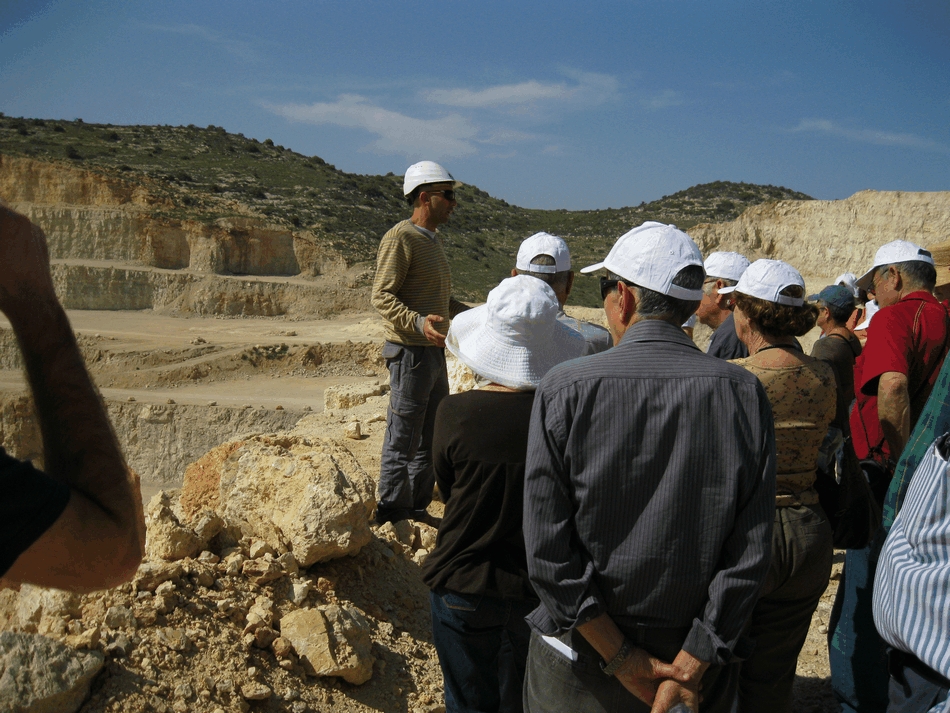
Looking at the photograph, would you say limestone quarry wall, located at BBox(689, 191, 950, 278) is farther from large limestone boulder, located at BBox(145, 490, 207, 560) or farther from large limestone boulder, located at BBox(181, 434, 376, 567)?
large limestone boulder, located at BBox(145, 490, 207, 560)

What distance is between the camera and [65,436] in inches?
48.2

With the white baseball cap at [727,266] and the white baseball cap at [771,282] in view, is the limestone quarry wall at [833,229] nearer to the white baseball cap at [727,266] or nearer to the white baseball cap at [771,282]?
the white baseball cap at [727,266]

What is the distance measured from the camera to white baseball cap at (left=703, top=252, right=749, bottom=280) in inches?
151

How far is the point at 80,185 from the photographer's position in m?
31.4

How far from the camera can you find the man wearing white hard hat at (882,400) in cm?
303

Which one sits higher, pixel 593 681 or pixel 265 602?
pixel 593 681

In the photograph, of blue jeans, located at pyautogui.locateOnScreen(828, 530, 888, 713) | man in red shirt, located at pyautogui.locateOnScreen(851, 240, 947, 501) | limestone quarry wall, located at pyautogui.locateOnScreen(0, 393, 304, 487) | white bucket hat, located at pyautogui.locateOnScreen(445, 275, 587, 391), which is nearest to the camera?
white bucket hat, located at pyautogui.locateOnScreen(445, 275, 587, 391)

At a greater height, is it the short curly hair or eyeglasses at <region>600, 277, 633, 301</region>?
eyeglasses at <region>600, 277, 633, 301</region>

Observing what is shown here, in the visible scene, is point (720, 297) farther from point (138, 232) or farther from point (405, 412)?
point (138, 232)

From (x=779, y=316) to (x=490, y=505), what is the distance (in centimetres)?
122

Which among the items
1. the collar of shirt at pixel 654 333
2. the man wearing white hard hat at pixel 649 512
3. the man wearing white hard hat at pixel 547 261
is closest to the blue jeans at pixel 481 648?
the man wearing white hard hat at pixel 649 512

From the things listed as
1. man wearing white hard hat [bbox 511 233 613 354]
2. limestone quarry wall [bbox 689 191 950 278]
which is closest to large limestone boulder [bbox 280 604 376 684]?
man wearing white hard hat [bbox 511 233 613 354]

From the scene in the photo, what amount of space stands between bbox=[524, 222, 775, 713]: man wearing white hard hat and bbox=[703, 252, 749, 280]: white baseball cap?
2156 mm

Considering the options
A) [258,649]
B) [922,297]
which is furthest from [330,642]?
[922,297]
